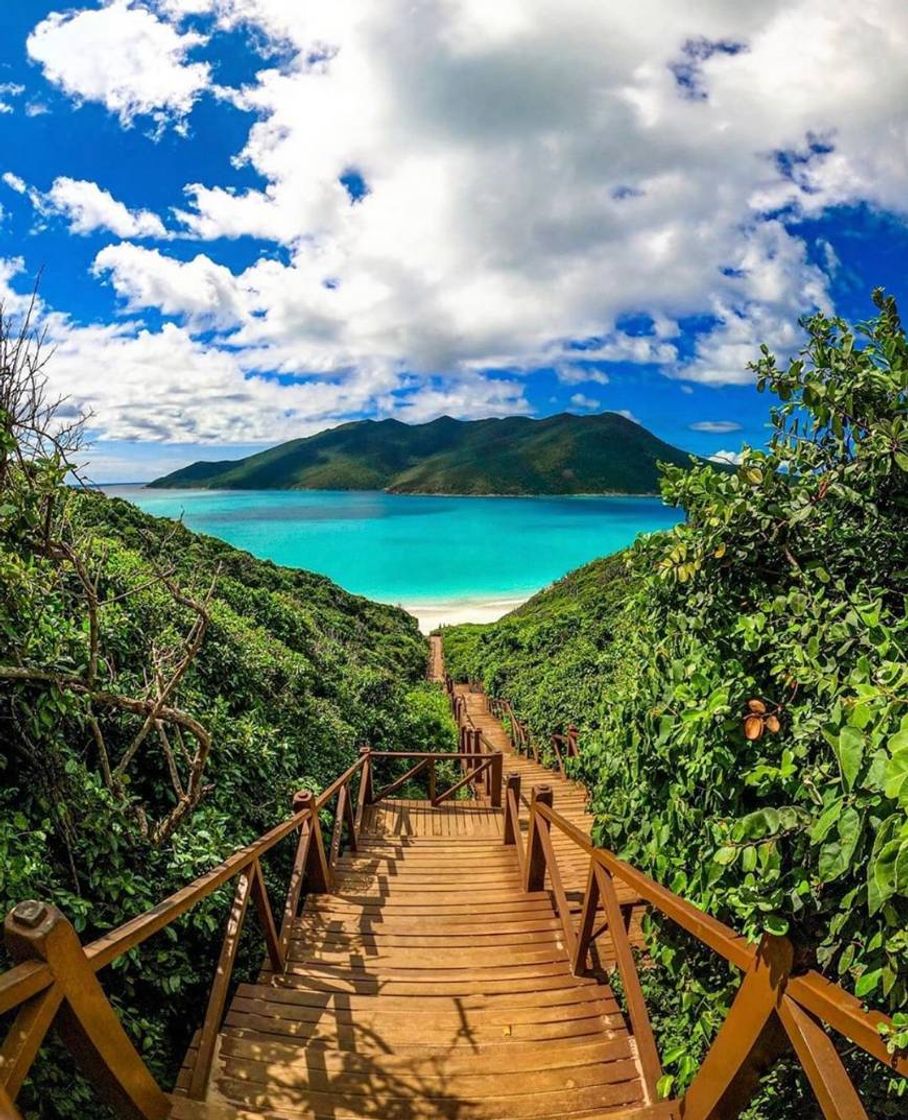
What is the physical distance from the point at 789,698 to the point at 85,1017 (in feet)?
9.19

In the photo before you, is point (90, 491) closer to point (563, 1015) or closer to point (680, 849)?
point (680, 849)

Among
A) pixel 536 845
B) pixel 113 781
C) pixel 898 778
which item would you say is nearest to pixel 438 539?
pixel 536 845

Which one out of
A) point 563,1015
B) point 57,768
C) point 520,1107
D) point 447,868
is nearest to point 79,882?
point 57,768

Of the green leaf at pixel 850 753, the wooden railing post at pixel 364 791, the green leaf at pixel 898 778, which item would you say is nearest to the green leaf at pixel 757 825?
the green leaf at pixel 850 753

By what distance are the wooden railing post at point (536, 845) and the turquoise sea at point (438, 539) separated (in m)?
42.5

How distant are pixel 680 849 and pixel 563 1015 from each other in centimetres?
132

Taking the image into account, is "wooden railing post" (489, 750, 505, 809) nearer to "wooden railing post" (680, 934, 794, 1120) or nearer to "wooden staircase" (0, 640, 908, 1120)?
"wooden staircase" (0, 640, 908, 1120)

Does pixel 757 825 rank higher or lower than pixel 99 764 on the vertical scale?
higher

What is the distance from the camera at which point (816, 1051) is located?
1.62 metres

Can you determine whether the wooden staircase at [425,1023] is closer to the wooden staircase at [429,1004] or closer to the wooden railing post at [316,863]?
the wooden staircase at [429,1004]

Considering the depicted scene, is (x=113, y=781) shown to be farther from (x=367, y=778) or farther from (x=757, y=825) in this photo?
(x=367, y=778)

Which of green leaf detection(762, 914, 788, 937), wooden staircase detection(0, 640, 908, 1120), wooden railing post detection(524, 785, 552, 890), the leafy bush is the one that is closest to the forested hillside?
the leafy bush

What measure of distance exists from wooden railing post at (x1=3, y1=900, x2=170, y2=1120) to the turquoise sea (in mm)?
45439

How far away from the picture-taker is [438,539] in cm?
9419
